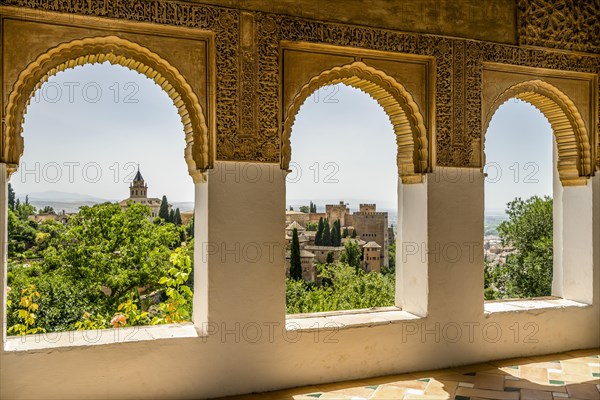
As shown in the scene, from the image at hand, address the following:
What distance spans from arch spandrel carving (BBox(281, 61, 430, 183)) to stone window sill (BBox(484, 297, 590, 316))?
1508 millimetres

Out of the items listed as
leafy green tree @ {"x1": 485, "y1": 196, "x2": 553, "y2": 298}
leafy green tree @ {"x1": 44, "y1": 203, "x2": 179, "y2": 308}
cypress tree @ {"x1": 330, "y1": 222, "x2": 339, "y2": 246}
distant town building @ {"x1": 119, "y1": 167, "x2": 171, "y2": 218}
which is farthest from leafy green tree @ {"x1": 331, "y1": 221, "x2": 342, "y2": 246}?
leafy green tree @ {"x1": 44, "y1": 203, "x2": 179, "y2": 308}

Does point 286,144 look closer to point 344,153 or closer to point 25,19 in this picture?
point 25,19

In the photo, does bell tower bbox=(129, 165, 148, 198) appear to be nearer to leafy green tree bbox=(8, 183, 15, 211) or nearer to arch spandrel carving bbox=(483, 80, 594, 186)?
leafy green tree bbox=(8, 183, 15, 211)

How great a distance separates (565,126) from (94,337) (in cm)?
476

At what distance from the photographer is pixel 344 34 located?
443 cm

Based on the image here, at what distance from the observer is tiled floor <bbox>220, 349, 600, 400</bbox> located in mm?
4047

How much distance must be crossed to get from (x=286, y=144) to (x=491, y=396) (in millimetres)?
2503

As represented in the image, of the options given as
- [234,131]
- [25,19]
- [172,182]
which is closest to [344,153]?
[172,182]

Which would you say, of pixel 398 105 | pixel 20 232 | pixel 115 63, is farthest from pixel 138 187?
pixel 398 105

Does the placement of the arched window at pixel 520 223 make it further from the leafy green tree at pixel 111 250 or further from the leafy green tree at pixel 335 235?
the leafy green tree at pixel 111 250

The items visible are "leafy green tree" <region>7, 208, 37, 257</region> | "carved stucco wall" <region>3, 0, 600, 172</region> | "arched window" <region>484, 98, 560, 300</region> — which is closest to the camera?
"carved stucco wall" <region>3, 0, 600, 172</region>

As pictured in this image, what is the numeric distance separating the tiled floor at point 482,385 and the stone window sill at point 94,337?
709 mm

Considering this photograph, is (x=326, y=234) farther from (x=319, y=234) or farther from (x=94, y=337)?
(x=94, y=337)

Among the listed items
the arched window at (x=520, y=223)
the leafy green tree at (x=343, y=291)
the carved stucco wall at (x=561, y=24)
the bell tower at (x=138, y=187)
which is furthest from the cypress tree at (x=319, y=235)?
the carved stucco wall at (x=561, y=24)
